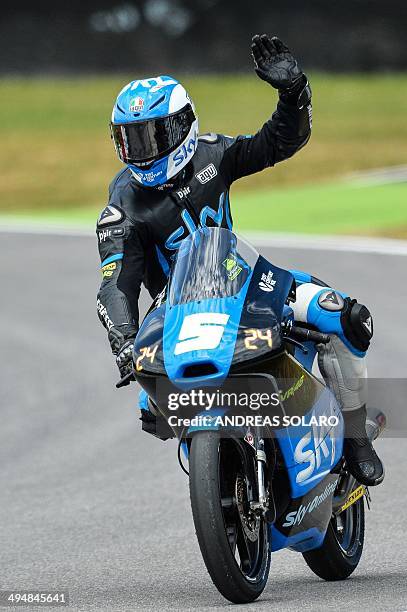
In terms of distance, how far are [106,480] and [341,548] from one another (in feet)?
8.28

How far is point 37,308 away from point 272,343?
359 inches

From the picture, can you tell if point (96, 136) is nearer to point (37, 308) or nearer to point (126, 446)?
point (37, 308)

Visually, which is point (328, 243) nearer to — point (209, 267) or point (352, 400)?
point (352, 400)

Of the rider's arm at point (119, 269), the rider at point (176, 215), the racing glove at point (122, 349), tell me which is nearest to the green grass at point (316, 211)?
the rider at point (176, 215)

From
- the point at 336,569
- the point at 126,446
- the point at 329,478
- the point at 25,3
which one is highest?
the point at 329,478

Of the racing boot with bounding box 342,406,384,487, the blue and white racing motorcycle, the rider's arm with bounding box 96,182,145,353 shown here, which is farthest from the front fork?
the racing boot with bounding box 342,406,384,487

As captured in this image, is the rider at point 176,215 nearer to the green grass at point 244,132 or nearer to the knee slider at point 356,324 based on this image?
the knee slider at point 356,324

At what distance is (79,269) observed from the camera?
15.4 meters

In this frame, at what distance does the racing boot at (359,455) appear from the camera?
5578 millimetres

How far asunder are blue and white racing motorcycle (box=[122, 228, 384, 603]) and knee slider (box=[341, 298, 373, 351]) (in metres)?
0.21

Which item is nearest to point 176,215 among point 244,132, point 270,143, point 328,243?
point 270,143

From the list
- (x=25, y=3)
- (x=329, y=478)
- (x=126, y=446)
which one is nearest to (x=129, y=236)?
(x=329, y=478)

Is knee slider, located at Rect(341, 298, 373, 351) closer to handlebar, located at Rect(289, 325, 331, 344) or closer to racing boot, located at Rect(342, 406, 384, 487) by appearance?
handlebar, located at Rect(289, 325, 331, 344)

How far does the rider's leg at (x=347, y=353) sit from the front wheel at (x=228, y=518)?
74 centimetres
